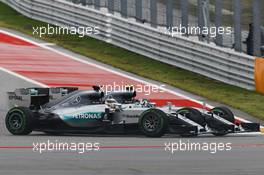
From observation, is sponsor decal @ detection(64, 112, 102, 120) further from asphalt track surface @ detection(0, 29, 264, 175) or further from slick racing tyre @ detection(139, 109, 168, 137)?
slick racing tyre @ detection(139, 109, 168, 137)

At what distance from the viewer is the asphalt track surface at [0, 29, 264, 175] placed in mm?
10359

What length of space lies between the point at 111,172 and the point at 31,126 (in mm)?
5978

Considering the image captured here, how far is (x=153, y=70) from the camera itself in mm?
25078

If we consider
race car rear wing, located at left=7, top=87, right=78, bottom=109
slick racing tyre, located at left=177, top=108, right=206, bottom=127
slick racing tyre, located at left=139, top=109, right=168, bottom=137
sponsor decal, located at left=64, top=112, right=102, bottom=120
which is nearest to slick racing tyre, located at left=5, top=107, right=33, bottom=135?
race car rear wing, located at left=7, top=87, right=78, bottom=109

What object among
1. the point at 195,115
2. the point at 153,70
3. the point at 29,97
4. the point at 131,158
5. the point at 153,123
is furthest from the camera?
the point at 153,70

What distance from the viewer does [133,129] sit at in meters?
15.4

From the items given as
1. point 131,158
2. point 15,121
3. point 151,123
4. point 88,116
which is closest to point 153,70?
point 88,116

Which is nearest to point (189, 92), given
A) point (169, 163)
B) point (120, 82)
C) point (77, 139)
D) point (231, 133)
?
point (120, 82)

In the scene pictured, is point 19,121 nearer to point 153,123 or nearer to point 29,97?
point 29,97

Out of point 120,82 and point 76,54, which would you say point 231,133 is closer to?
point 120,82

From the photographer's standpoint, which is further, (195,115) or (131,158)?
(195,115)

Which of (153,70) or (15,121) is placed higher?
(153,70)

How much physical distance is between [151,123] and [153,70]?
10166 millimetres

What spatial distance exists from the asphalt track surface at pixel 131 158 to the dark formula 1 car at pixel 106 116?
9.3 inches
